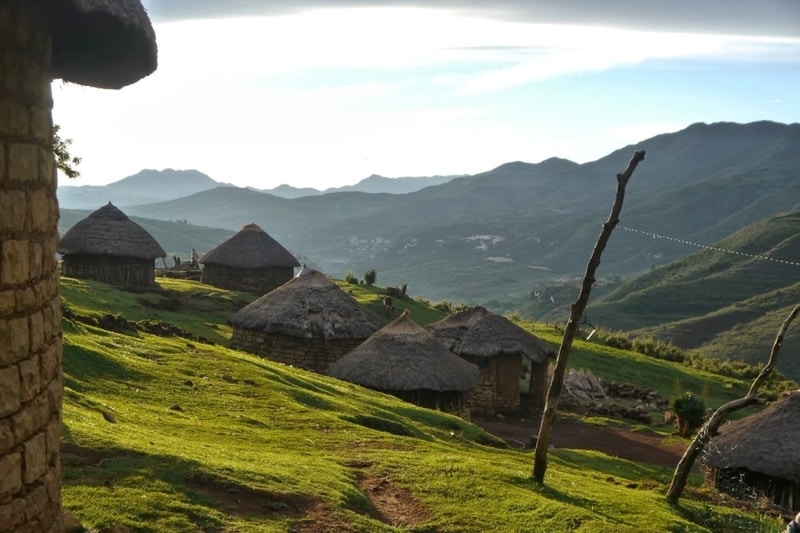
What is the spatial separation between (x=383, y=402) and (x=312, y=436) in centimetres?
600

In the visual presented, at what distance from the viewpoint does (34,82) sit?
20.8ft

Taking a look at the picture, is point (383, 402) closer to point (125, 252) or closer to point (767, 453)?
point (767, 453)

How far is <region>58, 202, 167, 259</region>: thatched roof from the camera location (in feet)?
138

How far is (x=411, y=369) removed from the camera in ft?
80.1

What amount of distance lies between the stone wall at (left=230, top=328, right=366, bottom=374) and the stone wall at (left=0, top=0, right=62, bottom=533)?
2317 centimetres

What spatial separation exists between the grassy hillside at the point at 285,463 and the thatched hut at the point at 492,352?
28.9ft

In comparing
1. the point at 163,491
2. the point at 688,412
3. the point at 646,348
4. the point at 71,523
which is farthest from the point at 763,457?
the point at 646,348

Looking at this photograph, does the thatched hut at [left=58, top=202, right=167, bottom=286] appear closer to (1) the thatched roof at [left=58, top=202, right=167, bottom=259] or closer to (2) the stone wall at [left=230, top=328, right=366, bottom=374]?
(1) the thatched roof at [left=58, top=202, right=167, bottom=259]

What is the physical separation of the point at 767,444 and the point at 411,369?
9789mm

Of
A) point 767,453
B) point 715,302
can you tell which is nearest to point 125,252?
point 767,453

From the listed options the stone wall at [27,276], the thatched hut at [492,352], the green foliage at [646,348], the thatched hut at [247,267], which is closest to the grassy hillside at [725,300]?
the green foliage at [646,348]

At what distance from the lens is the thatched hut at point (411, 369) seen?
24.2m

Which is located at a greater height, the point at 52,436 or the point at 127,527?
the point at 52,436

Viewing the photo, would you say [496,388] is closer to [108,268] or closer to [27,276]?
[108,268]
